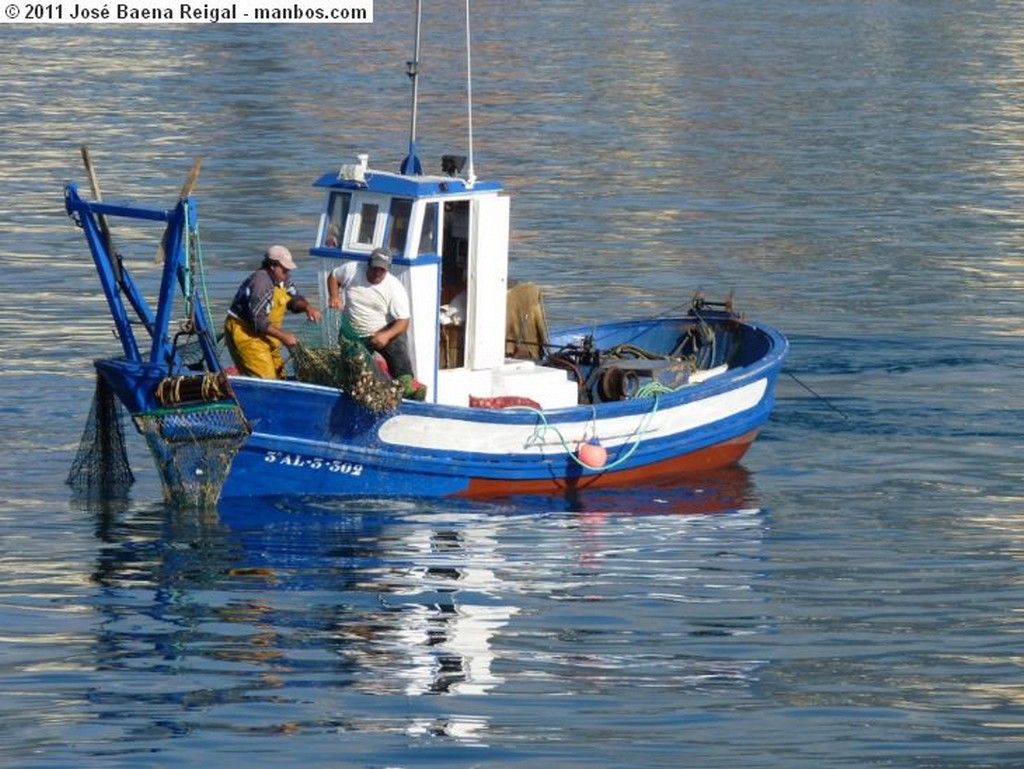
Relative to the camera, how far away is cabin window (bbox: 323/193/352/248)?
19.5 meters

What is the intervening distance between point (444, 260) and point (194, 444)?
3.24m

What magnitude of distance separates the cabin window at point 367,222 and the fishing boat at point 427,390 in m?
0.02

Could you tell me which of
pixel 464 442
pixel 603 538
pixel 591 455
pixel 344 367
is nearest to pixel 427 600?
pixel 603 538

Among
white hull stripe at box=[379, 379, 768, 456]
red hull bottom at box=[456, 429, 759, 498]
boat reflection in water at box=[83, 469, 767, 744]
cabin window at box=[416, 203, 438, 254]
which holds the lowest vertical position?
boat reflection in water at box=[83, 469, 767, 744]

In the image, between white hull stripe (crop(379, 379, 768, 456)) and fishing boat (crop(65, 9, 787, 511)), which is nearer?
fishing boat (crop(65, 9, 787, 511))

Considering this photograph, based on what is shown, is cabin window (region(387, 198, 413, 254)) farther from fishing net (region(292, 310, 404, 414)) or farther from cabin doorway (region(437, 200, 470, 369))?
fishing net (region(292, 310, 404, 414))

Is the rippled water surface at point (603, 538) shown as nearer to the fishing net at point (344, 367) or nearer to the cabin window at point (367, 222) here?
the fishing net at point (344, 367)

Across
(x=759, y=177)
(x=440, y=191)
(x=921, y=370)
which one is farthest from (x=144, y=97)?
(x=440, y=191)

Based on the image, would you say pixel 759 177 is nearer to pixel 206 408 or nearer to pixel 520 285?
pixel 520 285

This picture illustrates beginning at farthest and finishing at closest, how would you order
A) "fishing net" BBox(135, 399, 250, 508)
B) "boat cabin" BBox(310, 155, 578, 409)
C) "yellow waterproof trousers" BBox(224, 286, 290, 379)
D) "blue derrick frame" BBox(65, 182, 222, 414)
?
"boat cabin" BBox(310, 155, 578, 409), "yellow waterproof trousers" BBox(224, 286, 290, 379), "fishing net" BBox(135, 399, 250, 508), "blue derrick frame" BBox(65, 182, 222, 414)

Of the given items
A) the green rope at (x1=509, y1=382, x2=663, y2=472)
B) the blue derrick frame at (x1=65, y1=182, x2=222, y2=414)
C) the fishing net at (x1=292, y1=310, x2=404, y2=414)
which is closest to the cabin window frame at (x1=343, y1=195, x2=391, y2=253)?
the fishing net at (x1=292, y1=310, x2=404, y2=414)

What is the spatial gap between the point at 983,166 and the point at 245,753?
107 ft

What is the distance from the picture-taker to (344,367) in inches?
718

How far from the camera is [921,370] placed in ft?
84.0
